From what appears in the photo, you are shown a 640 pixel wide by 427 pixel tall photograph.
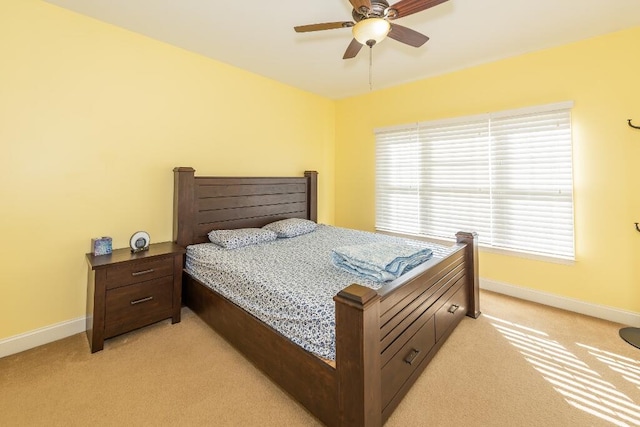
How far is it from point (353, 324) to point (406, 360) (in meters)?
0.64

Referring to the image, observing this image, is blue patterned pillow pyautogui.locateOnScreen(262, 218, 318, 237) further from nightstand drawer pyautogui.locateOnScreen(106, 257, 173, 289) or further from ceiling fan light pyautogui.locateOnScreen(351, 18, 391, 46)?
ceiling fan light pyautogui.locateOnScreen(351, 18, 391, 46)

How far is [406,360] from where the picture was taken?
1.56 metres

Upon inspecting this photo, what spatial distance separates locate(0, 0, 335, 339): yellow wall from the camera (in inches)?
80.0

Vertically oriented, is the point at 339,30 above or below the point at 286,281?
above

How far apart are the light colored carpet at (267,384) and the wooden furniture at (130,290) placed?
5.9 inches

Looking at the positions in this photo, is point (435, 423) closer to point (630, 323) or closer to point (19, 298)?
point (630, 323)

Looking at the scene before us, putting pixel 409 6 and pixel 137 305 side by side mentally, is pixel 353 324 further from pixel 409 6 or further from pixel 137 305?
pixel 137 305

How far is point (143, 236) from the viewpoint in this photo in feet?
8.07

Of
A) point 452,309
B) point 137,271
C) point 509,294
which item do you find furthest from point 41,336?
point 509,294

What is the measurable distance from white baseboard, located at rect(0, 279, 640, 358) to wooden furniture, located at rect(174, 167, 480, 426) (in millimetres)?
792

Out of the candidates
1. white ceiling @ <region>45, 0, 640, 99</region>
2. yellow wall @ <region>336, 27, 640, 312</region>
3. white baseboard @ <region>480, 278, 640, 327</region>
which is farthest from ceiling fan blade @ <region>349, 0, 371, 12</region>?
white baseboard @ <region>480, 278, 640, 327</region>

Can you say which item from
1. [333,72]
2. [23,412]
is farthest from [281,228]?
[23,412]

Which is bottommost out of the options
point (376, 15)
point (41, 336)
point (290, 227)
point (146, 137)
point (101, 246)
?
point (41, 336)

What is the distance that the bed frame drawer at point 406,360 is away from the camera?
55.7 inches
